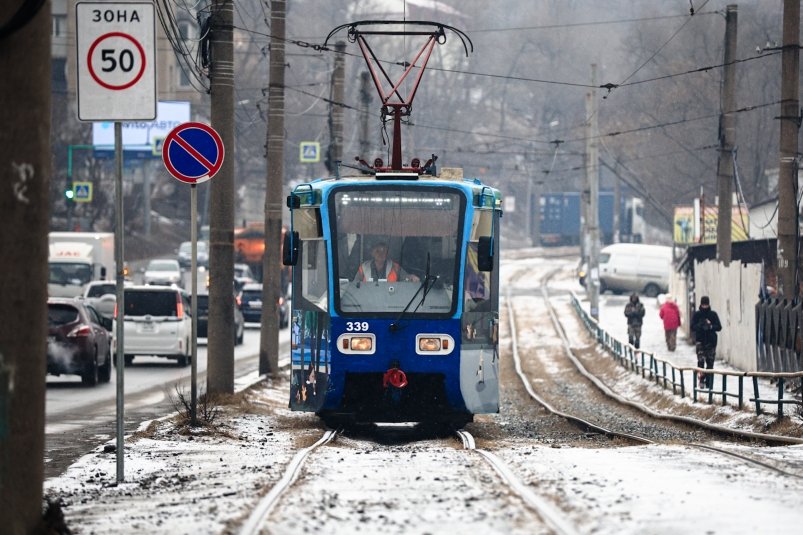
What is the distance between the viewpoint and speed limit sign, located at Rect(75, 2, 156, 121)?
35.5ft

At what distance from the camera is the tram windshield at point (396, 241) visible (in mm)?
16859

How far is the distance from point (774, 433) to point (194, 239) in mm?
8014

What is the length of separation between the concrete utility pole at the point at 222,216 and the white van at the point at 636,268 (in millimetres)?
51225

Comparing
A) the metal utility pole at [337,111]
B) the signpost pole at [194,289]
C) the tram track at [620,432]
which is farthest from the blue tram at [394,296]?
the metal utility pole at [337,111]

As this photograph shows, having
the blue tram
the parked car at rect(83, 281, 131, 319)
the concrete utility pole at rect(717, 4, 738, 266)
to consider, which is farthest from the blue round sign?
the parked car at rect(83, 281, 131, 319)

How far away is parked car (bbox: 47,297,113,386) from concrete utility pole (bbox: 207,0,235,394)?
5750 mm

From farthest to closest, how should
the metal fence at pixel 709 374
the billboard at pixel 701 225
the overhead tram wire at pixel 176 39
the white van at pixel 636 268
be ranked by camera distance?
1. the white van at pixel 636 268
2. the billboard at pixel 701 225
3. the metal fence at pixel 709 374
4. the overhead tram wire at pixel 176 39

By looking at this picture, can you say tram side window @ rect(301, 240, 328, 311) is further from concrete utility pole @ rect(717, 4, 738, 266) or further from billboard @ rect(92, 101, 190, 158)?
billboard @ rect(92, 101, 190, 158)

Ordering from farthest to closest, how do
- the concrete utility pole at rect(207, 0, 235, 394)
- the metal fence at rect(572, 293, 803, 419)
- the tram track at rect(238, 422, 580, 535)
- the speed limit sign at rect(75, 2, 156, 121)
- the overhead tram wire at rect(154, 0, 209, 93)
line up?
the concrete utility pole at rect(207, 0, 235, 394), the metal fence at rect(572, 293, 803, 419), the overhead tram wire at rect(154, 0, 209, 93), the speed limit sign at rect(75, 2, 156, 121), the tram track at rect(238, 422, 580, 535)

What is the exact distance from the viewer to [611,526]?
843 cm

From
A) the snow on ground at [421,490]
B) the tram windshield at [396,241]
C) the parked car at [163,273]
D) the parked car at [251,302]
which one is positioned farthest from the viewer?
the parked car at [163,273]

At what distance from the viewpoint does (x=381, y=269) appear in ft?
55.8

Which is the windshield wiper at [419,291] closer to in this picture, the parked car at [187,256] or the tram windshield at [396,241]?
the tram windshield at [396,241]

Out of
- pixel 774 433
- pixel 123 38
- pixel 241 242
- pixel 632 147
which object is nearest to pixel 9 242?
pixel 123 38
